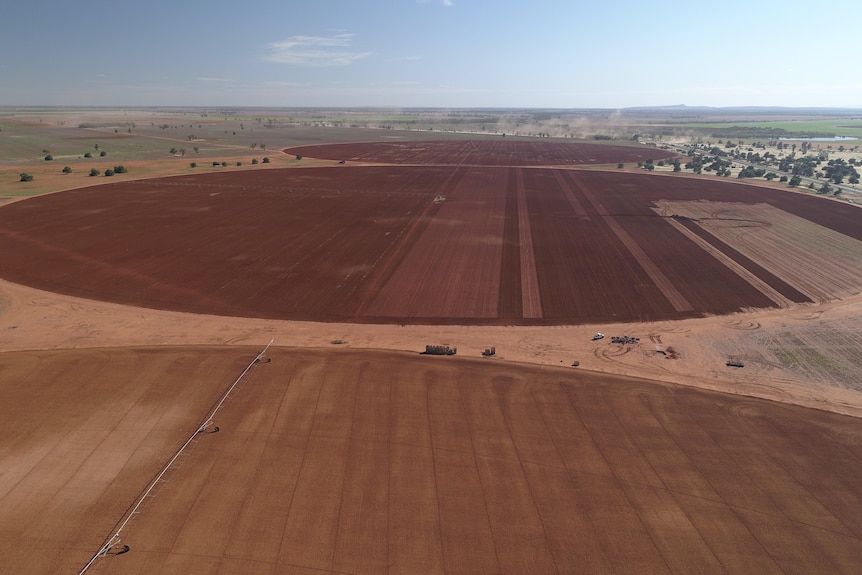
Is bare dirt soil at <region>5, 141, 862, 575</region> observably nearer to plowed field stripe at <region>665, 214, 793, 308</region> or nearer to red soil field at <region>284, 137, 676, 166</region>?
plowed field stripe at <region>665, 214, 793, 308</region>

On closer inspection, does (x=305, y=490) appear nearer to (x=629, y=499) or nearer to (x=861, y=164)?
(x=629, y=499)

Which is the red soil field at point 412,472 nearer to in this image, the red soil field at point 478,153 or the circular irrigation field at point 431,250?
the circular irrigation field at point 431,250

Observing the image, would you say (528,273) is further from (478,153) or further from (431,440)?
(478,153)

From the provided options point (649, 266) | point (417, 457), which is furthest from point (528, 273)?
point (417, 457)

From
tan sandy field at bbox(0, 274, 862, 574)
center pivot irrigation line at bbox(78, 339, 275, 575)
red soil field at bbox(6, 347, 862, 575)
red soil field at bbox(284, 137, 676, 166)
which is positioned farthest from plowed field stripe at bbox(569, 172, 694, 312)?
red soil field at bbox(284, 137, 676, 166)

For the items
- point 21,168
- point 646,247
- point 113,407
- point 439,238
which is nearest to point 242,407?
point 113,407

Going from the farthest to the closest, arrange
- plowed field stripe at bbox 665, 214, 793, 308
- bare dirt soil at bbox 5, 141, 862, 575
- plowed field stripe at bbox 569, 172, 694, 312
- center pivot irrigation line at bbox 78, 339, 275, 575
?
plowed field stripe at bbox 665, 214, 793, 308, plowed field stripe at bbox 569, 172, 694, 312, bare dirt soil at bbox 5, 141, 862, 575, center pivot irrigation line at bbox 78, 339, 275, 575

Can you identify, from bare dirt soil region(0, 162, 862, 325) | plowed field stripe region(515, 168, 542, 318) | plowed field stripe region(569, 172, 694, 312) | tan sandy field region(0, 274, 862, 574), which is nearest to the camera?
tan sandy field region(0, 274, 862, 574)

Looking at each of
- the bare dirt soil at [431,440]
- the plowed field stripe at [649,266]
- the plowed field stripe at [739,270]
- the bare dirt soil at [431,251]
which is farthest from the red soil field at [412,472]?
the plowed field stripe at [739,270]
